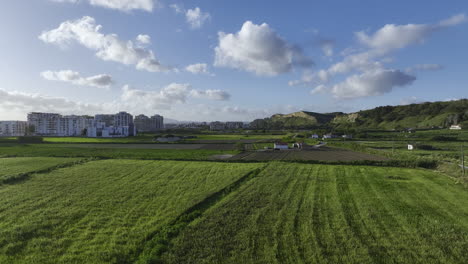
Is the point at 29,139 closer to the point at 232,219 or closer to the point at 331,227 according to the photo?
the point at 232,219

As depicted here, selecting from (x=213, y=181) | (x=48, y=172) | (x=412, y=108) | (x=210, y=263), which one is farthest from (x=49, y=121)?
(x=412, y=108)

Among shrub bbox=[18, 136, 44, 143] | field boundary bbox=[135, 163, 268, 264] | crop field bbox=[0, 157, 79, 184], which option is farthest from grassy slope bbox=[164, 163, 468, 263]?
shrub bbox=[18, 136, 44, 143]

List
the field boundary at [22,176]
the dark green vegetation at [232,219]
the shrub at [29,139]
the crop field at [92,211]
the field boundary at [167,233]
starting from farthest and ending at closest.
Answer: the shrub at [29,139] < the field boundary at [22,176] < the crop field at [92,211] < the dark green vegetation at [232,219] < the field boundary at [167,233]

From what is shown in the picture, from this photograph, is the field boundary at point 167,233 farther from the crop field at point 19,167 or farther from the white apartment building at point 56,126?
the white apartment building at point 56,126

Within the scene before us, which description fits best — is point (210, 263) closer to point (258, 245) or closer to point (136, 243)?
point (258, 245)

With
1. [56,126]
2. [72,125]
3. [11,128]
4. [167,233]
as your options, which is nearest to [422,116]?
[167,233]

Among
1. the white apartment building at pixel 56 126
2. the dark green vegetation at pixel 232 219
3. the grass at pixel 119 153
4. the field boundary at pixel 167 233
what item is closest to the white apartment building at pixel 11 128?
the white apartment building at pixel 56 126

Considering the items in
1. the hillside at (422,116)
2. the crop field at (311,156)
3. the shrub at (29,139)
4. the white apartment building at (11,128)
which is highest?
the hillside at (422,116)
